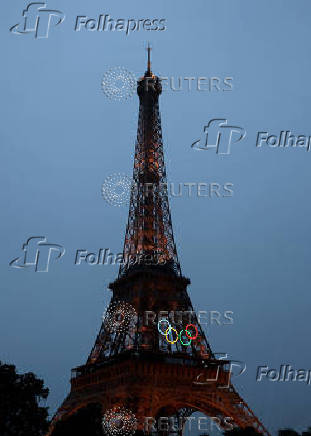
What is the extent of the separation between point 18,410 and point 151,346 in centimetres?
1519

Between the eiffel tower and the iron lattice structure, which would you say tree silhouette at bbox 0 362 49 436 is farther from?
the iron lattice structure

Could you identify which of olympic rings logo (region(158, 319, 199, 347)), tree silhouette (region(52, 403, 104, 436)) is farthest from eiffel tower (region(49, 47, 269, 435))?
tree silhouette (region(52, 403, 104, 436))

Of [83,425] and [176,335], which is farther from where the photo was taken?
[176,335]

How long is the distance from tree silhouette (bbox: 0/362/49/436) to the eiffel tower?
139cm

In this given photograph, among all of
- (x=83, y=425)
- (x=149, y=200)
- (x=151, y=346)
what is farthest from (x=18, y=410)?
(x=149, y=200)

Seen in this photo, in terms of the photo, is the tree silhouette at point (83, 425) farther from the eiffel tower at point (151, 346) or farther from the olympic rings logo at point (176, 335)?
the olympic rings logo at point (176, 335)

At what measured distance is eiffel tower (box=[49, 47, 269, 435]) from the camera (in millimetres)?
47469

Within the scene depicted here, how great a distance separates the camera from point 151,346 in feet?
171

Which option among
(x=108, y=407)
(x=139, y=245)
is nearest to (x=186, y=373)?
(x=108, y=407)

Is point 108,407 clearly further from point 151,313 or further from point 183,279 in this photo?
point 183,279

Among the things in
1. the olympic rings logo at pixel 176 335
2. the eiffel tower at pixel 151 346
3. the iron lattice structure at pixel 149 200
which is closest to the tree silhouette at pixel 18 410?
the eiffel tower at pixel 151 346

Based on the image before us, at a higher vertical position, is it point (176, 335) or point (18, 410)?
point (176, 335)

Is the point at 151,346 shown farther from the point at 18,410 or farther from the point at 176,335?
the point at 18,410

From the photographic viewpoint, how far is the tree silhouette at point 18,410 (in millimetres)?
40062
